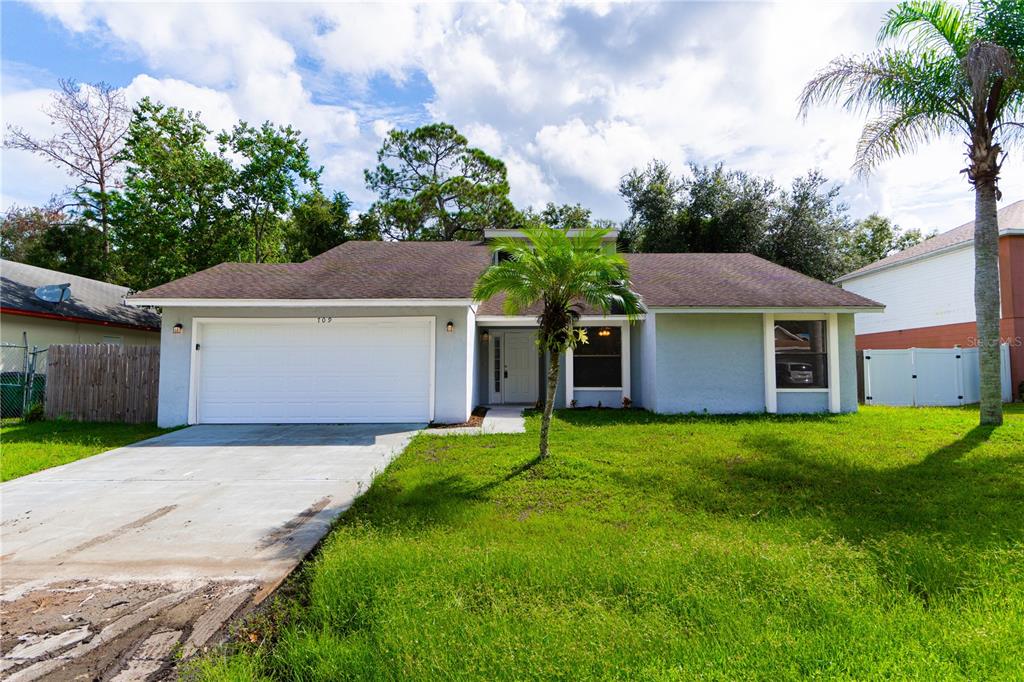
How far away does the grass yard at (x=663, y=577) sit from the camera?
2.71m

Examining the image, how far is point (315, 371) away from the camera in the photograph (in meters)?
11.0

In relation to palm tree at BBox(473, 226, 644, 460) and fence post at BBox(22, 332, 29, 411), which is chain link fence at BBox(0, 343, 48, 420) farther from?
palm tree at BBox(473, 226, 644, 460)

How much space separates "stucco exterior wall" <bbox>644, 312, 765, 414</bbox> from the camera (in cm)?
1178

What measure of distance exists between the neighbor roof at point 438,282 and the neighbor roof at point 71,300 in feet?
23.6

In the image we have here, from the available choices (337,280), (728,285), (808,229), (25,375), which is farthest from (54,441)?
(808,229)

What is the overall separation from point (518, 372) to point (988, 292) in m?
10.7

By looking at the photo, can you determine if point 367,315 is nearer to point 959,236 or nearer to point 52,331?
point 52,331

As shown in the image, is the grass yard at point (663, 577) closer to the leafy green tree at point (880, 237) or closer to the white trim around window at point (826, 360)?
the white trim around window at point (826, 360)

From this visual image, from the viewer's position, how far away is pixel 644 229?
25484 millimetres

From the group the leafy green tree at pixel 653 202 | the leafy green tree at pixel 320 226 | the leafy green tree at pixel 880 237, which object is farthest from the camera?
the leafy green tree at pixel 880 237

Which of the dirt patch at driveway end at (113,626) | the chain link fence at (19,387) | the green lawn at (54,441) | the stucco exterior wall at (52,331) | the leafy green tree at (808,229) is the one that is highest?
the leafy green tree at (808,229)

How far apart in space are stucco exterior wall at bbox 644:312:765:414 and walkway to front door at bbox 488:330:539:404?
415 cm

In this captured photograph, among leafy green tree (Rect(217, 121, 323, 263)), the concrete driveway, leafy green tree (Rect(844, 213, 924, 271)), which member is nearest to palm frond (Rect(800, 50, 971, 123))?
the concrete driveway

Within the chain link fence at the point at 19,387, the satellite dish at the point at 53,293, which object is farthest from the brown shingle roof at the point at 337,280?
the satellite dish at the point at 53,293
